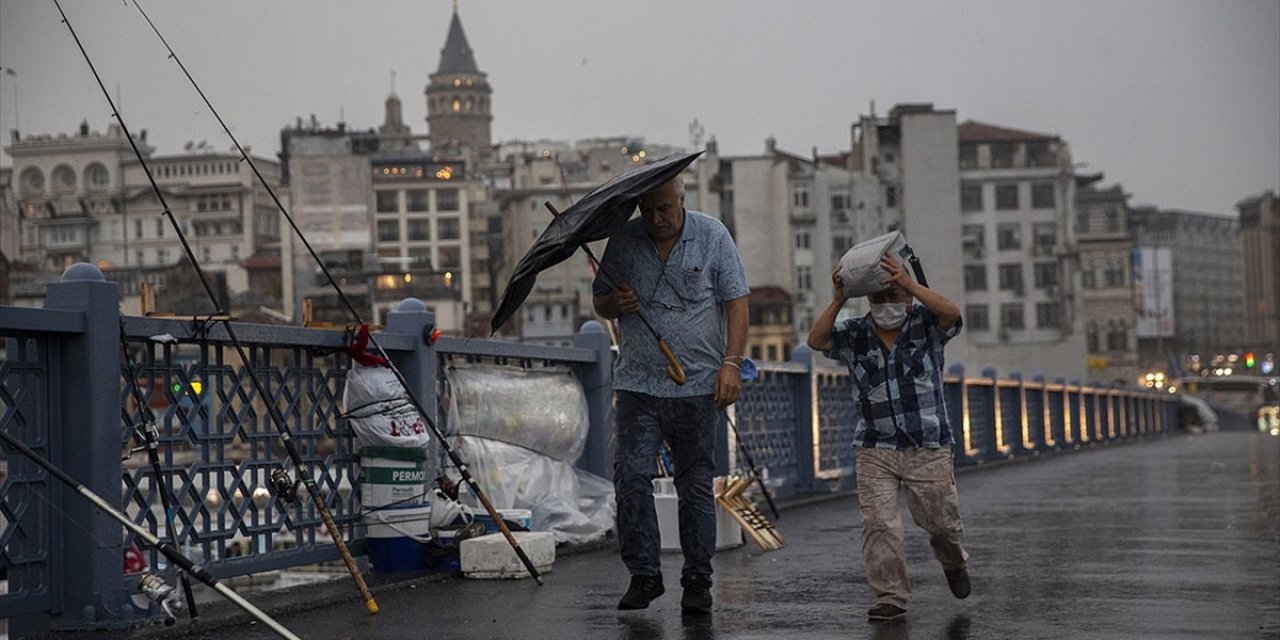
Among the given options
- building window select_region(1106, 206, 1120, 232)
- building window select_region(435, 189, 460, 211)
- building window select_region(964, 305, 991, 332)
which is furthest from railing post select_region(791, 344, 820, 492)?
building window select_region(1106, 206, 1120, 232)

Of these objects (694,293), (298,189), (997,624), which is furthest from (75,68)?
(298,189)

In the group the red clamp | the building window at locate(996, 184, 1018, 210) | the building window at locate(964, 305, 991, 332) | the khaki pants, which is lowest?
the khaki pants

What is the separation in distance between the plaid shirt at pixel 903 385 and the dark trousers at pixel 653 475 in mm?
608

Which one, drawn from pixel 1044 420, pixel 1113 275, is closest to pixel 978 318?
pixel 1113 275

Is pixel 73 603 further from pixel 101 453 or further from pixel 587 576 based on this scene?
pixel 587 576

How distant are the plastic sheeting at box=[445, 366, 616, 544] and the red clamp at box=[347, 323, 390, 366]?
1.45 metres

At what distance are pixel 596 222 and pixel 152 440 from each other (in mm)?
1873

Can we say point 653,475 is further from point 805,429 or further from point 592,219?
point 805,429

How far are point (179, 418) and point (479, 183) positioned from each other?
149 meters

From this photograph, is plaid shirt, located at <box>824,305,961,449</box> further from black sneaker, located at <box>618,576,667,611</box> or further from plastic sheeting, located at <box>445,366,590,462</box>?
plastic sheeting, located at <box>445,366,590,462</box>

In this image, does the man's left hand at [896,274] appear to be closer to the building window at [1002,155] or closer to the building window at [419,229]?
the building window at [1002,155]

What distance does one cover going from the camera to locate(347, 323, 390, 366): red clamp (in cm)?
938

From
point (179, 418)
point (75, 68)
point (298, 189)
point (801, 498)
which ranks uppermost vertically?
point (298, 189)

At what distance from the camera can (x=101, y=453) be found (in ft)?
23.7
